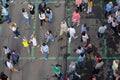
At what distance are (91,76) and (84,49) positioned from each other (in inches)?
64.9

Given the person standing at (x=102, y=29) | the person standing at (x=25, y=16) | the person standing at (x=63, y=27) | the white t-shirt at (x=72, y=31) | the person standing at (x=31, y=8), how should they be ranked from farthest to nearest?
the person standing at (x=31, y=8) < the person standing at (x=25, y=16) < the person standing at (x=63, y=27) < the white t-shirt at (x=72, y=31) < the person standing at (x=102, y=29)

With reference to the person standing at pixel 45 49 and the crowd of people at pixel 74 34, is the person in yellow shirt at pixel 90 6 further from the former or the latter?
the person standing at pixel 45 49

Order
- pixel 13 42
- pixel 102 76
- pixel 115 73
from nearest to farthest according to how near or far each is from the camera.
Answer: pixel 115 73 < pixel 102 76 < pixel 13 42

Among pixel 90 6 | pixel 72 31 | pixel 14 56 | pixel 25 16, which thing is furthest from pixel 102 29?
pixel 14 56

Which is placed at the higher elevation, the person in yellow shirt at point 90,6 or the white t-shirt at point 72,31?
the person in yellow shirt at point 90,6

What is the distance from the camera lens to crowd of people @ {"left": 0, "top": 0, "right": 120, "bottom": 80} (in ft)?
67.2

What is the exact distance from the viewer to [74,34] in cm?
2273

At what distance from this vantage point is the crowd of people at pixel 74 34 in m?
20.5

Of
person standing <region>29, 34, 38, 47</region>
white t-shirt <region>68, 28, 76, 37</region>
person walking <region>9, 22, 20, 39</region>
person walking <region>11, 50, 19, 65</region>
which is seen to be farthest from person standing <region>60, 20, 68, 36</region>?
person walking <region>11, 50, 19, 65</region>

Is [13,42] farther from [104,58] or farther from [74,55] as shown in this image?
[104,58]

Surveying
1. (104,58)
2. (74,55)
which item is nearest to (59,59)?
(74,55)

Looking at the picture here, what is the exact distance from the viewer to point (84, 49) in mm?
20953

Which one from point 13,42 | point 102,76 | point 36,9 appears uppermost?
point 36,9

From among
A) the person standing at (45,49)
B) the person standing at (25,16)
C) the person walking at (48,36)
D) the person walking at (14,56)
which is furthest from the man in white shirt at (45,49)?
the person standing at (25,16)
